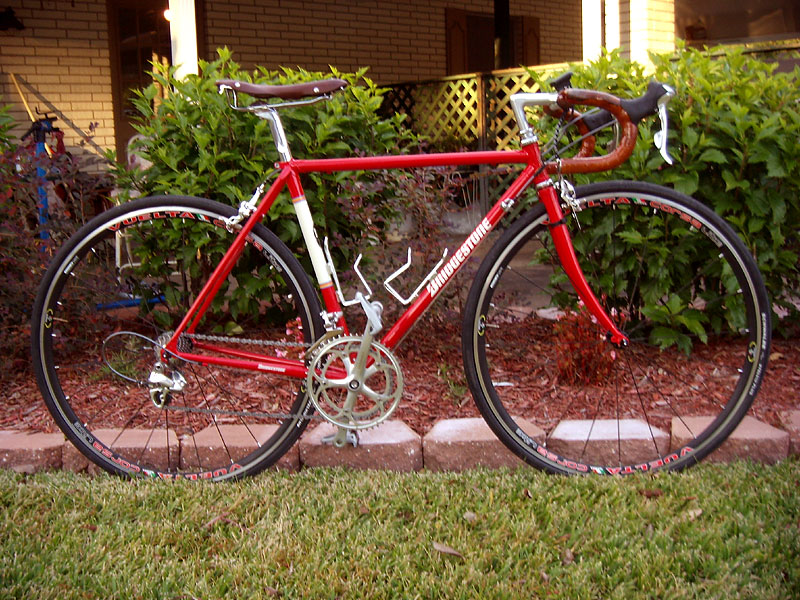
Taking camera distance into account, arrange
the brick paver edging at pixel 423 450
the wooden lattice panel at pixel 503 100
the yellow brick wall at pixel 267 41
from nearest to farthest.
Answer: the brick paver edging at pixel 423 450 → the yellow brick wall at pixel 267 41 → the wooden lattice panel at pixel 503 100

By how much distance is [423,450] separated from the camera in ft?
9.72

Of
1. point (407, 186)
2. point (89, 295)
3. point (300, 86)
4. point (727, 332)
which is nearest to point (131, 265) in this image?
point (89, 295)

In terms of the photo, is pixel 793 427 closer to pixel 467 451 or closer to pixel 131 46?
pixel 467 451

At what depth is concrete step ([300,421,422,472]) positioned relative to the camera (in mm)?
2936

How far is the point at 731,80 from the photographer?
11.9ft

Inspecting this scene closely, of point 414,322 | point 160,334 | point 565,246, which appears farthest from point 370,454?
point 565,246

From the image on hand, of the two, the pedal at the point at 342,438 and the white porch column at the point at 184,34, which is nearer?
the pedal at the point at 342,438

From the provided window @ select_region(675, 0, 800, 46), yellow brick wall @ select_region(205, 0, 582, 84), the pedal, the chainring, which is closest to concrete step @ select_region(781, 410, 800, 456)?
the chainring

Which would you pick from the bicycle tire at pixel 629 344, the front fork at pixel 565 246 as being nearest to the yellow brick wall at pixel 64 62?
the bicycle tire at pixel 629 344

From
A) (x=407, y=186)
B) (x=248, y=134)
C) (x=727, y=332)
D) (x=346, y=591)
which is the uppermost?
(x=248, y=134)

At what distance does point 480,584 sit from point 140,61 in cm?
851

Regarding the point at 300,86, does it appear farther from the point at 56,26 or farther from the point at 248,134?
the point at 56,26

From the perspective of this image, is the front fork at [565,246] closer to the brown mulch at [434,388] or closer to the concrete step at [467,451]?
the concrete step at [467,451]

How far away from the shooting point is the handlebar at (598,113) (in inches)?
102
